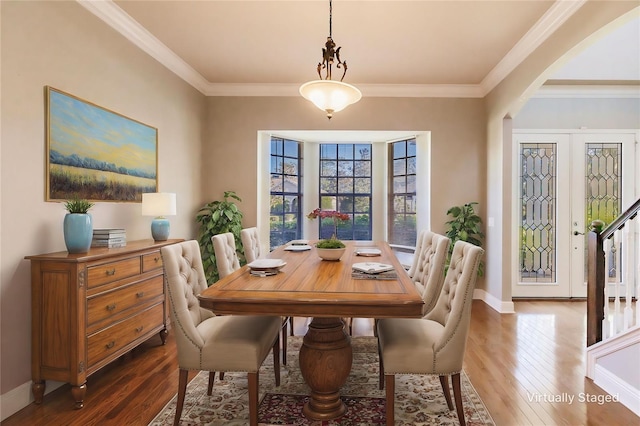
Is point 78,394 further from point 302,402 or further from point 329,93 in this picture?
point 329,93

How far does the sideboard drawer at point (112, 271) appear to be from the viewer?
7.39 feet

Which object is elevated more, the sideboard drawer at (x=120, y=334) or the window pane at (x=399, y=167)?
the window pane at (x=399, y=167)

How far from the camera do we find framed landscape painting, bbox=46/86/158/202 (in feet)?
7.95

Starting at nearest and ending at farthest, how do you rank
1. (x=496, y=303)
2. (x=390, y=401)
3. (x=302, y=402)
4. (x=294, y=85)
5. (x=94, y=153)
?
(x=390, y=401) → (x=302, y=402) → (x=94, y=153) → (x=496, y=303) → (x=294, y=85)

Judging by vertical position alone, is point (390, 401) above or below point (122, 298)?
below

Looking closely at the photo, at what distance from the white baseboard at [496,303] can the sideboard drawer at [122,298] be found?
3334mm

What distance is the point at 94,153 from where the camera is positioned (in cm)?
278

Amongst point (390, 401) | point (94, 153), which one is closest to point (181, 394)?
point (390, 401)

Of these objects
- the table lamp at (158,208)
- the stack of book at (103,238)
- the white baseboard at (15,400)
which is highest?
the table lamp at (158,208)

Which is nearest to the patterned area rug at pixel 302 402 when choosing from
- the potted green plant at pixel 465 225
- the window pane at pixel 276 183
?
the potted green plant at pixel 465 225

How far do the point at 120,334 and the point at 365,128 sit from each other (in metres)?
3.68

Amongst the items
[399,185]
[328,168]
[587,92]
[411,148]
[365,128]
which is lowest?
[399,185]

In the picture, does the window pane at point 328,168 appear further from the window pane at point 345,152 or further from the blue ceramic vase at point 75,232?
the blue ceramic vase at point 75,232

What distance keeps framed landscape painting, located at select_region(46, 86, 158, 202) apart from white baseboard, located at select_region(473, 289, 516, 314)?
3802 mm
